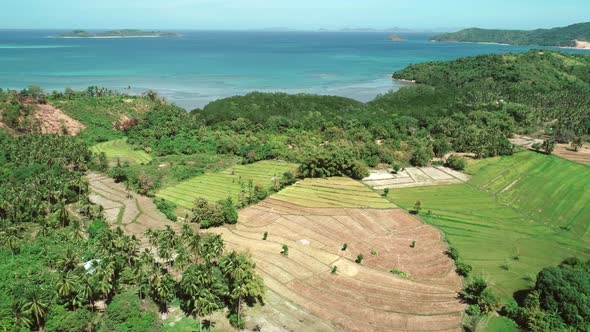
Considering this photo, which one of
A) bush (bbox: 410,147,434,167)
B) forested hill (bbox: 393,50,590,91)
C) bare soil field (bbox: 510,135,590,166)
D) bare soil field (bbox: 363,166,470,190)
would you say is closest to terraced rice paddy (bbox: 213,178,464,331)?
bare soil field (bbox: 363,166,470,190)

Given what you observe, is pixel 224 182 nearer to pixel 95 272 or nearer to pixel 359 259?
pixel 359 259

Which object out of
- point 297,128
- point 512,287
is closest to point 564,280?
point 512,287

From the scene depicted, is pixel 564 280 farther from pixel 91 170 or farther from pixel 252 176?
pixel 91 170

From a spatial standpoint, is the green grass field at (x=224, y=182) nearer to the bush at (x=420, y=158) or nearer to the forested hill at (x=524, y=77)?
the bush at (x=420, y=158)

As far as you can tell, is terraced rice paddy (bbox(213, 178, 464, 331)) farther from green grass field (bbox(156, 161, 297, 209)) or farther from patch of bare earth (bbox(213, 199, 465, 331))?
green grass field (bbox(156, 161, 297, 209))

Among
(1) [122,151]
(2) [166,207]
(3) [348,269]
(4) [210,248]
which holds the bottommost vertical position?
(3) [348,269]

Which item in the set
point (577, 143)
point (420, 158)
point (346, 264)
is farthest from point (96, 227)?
point (577, 143)
